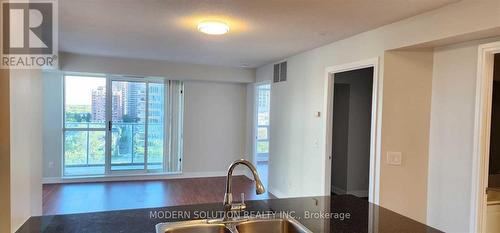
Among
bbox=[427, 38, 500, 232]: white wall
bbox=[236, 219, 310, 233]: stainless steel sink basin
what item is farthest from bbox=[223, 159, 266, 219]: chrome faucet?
bbox=[427, 38, 500, 232]: white wall

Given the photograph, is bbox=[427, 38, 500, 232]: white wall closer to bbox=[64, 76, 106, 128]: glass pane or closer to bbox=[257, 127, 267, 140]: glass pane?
bbox=[64, 76, 106, 128]: glass pane

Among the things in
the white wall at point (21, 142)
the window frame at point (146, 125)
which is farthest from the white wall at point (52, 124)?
the white wall at point (21, 142)

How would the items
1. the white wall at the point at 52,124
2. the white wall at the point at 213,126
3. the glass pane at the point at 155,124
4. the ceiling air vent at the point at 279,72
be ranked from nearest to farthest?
the ceiling air vent at the point at 279,72 < the white wall at the point at 52,124 < the glass pane at the point at 155,124 < the white wall at the point at 213,126

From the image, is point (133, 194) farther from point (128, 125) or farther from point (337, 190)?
point (337, 190)

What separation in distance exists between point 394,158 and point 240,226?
2113 millimetres

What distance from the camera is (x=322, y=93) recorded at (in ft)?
13.7

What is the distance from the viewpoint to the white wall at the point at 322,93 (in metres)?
Result: 2.45

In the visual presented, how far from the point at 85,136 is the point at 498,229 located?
6355 millimetres

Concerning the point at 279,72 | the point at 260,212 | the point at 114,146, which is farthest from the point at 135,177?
the point at 260,212

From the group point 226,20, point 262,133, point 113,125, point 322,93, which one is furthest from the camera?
point 262,133

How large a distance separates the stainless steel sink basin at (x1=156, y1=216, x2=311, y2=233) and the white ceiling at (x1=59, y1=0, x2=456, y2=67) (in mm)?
1646

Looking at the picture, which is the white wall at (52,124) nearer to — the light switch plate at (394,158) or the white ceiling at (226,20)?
the white ceiling at (226,20)

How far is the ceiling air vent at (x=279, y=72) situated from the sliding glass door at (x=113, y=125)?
7.97 ft

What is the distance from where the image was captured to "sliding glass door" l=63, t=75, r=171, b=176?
6.10 metres
